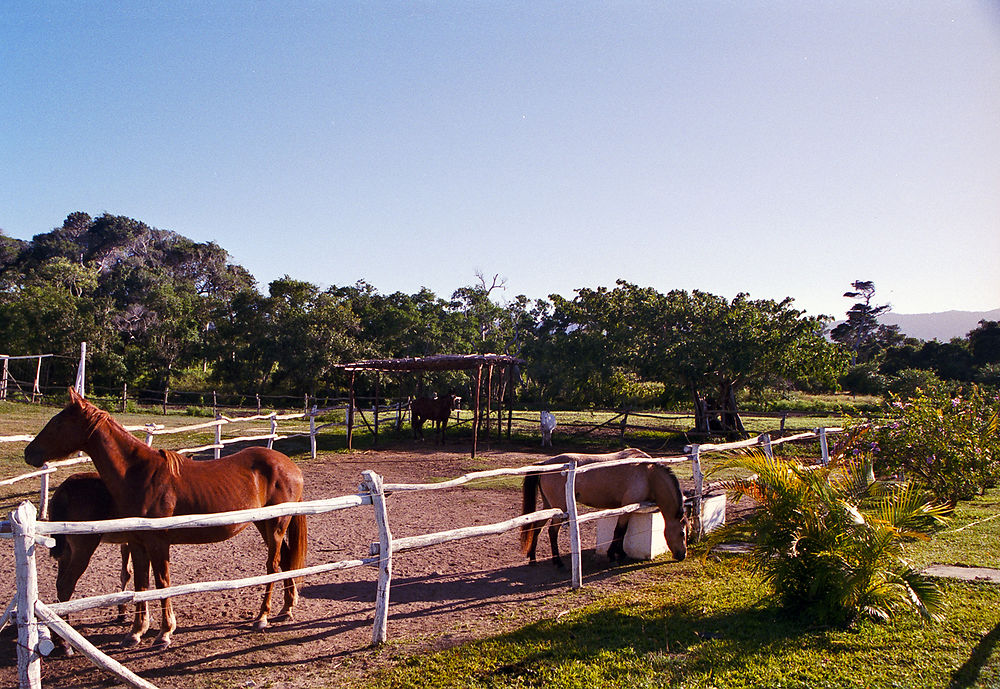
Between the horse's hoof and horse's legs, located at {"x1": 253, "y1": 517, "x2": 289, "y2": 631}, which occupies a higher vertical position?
horse's legs, located at {"x1": 253, "y1": 517, "x2": 289, "y2": 631}

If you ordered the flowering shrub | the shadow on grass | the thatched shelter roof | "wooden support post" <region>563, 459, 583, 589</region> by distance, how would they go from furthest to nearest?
the thatched shelter roof → the flowering shrub → "wooden support post" <region>563, 459, 583, 589</region> → the shadow on grass

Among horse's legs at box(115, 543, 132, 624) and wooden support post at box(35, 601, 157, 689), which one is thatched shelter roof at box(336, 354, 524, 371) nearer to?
horse's legs at box(115, 543, 132, 624)

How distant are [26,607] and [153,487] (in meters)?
1.69

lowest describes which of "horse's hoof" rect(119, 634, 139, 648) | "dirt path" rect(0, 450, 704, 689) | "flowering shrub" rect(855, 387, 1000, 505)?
"dirt path" rect(0, 450, 704, 689)

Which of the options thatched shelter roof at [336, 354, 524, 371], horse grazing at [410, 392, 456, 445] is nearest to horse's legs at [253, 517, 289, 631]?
thatched shelter roof at [336, 354, 524, 371]

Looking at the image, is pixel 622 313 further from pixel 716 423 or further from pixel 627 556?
pixel 627 556

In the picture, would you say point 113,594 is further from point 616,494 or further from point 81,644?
point 616,494

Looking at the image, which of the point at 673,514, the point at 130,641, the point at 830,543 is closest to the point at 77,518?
the point at 130,641

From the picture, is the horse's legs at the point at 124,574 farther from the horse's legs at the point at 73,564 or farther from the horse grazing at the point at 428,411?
the horse grazing at the point at 428,411

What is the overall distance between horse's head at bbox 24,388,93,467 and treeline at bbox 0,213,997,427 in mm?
17118

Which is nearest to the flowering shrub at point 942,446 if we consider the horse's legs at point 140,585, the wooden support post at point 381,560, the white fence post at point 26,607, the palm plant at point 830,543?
the palm plant at point 830,543

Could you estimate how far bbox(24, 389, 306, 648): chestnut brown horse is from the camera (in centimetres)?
468

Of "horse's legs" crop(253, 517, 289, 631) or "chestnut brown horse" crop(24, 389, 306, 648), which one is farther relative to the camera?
"horse's legs" crop(253, 517, 289, 631)

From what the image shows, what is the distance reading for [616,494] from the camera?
7.23m
